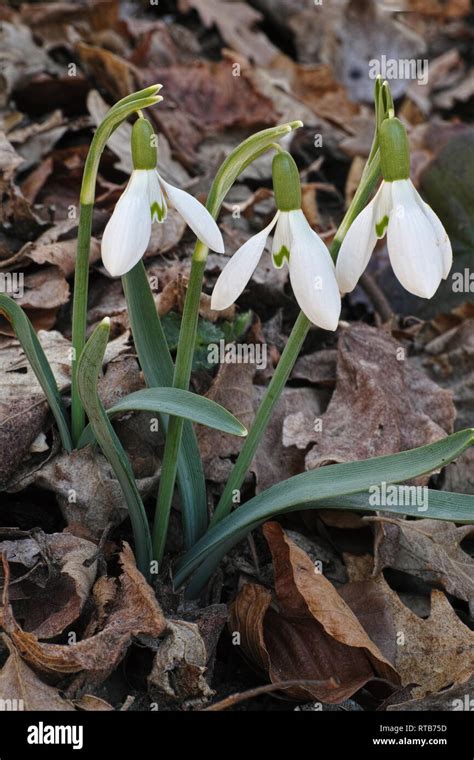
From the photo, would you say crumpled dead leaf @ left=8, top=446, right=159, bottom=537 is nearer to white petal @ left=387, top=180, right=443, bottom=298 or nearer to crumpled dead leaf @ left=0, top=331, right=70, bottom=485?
crumpled dead leaf @ left=0, top=331, right=70, bottom=485

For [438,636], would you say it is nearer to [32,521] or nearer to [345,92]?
[32,521]

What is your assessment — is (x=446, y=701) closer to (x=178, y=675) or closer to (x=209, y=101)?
(x=178, y=675)

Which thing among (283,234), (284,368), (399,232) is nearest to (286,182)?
(283,234)

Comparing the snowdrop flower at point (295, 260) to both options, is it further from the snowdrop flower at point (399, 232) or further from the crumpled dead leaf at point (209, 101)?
the crumpled dead leaf at point (209, 101)

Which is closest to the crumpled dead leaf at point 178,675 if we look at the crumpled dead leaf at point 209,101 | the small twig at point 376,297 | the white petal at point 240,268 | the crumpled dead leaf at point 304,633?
the crumpled dead leaf at point 304,633

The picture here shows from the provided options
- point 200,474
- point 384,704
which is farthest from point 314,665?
point 200,474
